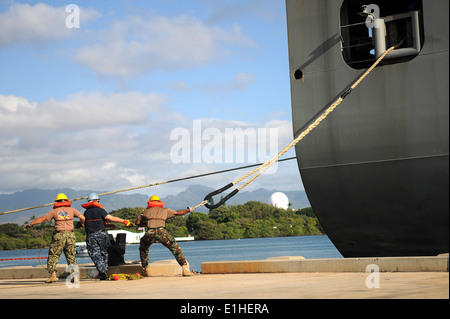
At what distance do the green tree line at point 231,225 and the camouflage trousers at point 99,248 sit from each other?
125m

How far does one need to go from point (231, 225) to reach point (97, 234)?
143 m

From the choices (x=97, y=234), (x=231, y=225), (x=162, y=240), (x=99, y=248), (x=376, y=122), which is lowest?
(x=231, y=225)

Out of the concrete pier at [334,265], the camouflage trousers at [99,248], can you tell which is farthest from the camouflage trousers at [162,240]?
the camouflage trousers at [99,248]

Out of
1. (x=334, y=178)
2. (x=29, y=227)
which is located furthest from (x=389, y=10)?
(x=29, y=227)

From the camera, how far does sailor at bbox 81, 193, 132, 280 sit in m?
13.5

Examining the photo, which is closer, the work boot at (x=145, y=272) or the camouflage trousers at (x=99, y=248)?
the camouflage trousers at (x=99, y=248)

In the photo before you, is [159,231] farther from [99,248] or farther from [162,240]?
[99,248]

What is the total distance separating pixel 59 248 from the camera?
44.1 feet

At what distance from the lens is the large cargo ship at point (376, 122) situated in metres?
12.4

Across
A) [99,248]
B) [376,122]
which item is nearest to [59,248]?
[99,248]

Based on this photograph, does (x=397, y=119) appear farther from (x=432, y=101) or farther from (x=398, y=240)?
(x=398, y=240)

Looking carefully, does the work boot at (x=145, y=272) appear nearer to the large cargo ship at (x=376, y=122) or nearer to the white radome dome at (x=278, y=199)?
the large cargo ship at (x=376, y=122)

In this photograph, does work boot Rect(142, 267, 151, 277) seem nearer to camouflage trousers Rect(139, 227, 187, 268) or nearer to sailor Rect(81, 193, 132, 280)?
camouflage trousers Rect(139, 227, 187, 268)
